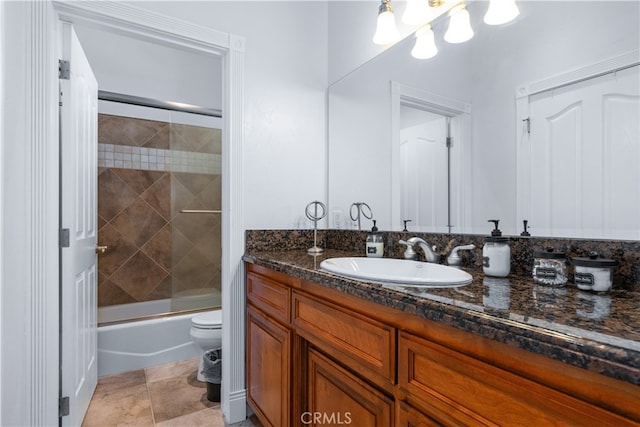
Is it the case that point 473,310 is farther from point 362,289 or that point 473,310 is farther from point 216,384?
point 216,384

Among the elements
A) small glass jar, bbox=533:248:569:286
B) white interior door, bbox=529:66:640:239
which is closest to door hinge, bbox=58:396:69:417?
small glass jar, bbox=533:248:569:286

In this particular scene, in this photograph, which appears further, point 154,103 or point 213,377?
point 154,103

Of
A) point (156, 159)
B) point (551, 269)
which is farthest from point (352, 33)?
point (156, 159)

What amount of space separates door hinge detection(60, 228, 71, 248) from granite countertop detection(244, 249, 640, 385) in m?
1.24

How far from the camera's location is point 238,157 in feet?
5.85

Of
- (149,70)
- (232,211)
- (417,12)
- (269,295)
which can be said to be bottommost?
(269,295)

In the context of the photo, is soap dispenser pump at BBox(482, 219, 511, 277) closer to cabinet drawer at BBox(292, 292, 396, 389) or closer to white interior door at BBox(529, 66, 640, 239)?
white interior door at BBox(529, 66, 640, 239)

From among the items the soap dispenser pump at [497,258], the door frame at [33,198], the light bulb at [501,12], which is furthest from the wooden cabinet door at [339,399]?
the light bulb at [501,12]

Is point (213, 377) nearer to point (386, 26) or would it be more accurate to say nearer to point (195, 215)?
point (195, 215)

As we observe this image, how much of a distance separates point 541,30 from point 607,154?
1.53 ft

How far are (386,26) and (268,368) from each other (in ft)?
5.42

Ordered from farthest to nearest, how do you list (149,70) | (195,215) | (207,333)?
1. (195,215)
2. (149,70)
3. (207,333)

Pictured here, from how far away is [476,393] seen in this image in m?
0.62

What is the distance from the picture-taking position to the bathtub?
225cm
